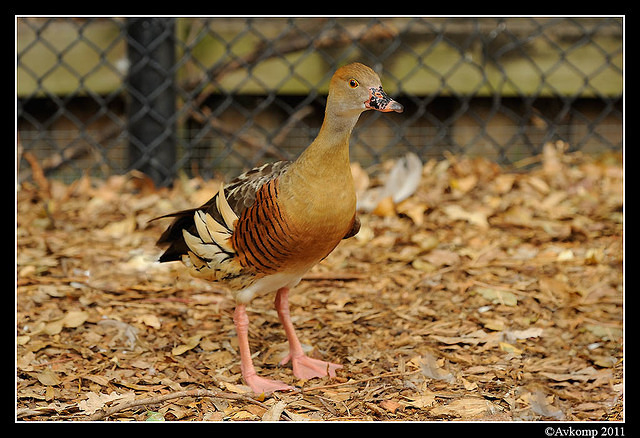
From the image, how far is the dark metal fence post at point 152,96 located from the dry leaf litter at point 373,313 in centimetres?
A: 27

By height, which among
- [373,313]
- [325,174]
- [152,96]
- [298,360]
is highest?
[152,96]

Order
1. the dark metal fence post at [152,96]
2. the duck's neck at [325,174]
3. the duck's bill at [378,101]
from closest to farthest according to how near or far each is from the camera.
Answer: the duck's bill at [378,101] < the duck's neck at [325,174] < the dark metal fence post at [152,96]

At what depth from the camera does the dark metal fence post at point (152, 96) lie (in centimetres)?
422

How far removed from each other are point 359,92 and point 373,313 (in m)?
1.03

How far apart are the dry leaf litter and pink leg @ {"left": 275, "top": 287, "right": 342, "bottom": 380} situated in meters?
→ 0.04

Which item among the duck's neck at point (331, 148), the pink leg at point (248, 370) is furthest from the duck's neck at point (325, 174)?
the pink leg at point (248, 370)

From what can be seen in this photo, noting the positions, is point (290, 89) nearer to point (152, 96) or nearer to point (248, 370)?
point (152, 96)

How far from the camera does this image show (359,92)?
6.80 feet

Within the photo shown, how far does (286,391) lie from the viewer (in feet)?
7.59

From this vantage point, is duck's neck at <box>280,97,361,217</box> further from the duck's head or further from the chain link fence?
the chain link fence

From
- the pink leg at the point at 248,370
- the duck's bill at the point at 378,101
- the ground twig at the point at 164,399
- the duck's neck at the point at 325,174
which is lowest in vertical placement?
the ground twig at the point at 164,399

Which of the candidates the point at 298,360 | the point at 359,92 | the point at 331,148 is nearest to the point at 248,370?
the point at 298,360

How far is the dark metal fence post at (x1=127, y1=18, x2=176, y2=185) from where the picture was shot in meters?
4.22

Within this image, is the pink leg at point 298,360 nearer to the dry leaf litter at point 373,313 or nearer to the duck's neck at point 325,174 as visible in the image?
the dry leaf litter at point 373,313
